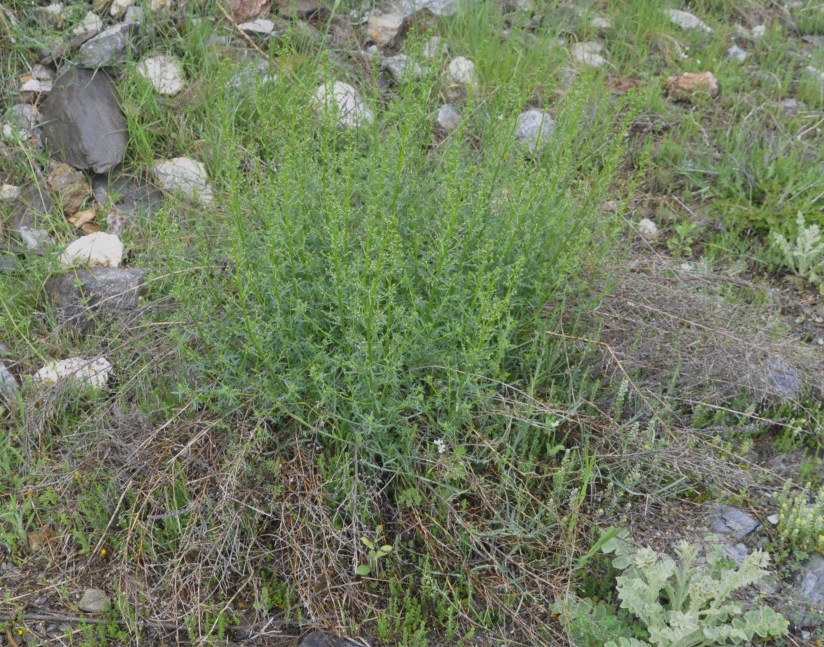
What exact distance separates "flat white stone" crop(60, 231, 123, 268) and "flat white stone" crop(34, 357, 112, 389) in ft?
1.89

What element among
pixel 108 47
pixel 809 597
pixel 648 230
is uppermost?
pixel 108 47

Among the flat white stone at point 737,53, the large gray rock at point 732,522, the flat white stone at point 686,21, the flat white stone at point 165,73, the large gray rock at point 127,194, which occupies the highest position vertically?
the flat white stone at point 165,73

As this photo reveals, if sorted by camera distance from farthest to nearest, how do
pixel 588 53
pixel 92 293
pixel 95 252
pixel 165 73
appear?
pixel 588 53
pixel 165 73
pixel 95 252
pixel 92 293

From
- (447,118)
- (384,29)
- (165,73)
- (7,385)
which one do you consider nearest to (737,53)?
(447,118)

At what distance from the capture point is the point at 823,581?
109 inches

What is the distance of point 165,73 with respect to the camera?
450 cm

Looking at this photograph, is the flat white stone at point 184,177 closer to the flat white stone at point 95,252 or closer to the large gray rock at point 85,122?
the large gray rock at point 85,122

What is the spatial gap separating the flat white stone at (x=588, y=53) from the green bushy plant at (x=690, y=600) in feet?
11.8

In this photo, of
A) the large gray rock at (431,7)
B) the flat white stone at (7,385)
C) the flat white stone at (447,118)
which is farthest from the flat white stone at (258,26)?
the flat white stone at (7,385)

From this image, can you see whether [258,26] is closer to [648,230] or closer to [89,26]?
[89,26]

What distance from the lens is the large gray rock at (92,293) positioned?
3.45 m

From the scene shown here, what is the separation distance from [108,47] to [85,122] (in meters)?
0.54

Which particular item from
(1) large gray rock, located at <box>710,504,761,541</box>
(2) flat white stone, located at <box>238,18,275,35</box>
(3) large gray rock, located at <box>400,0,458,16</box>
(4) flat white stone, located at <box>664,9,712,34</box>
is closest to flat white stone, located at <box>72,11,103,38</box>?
(2) flat white stone, located at <box>238,18,275,35</box>

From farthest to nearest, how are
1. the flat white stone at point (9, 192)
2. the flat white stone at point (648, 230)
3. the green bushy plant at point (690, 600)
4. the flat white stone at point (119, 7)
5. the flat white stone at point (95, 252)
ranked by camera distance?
the flat white stone at point (119, 7) < the flat white stone at point (648, 230) < the flat white stone at point (9, 192) < the flat white stone at point (95, 252) < the green bushy plant at point (690, 600)
